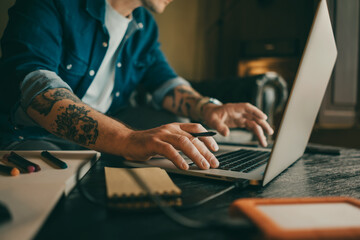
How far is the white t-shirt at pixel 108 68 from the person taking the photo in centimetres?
103

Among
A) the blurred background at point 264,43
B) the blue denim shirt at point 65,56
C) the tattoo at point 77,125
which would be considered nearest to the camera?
the tattoo at point 77,125

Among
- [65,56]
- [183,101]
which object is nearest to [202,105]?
[183,101]

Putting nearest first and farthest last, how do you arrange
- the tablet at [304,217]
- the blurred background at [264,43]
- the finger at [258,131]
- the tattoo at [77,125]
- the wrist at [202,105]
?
the tablet at [304,217]
the tattoo at [77,125]
the finger at [258,131]
the wrist at [202,105]
the blurred background at [264,43]

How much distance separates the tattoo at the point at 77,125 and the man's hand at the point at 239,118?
42cm

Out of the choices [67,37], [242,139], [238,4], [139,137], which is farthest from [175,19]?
[139,137]

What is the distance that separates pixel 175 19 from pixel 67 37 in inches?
77.1

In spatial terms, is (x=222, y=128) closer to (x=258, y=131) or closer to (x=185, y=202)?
(x=258, y=131)

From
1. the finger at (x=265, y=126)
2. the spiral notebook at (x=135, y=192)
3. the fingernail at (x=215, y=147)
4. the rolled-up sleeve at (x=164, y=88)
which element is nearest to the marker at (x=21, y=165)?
the spiral notebook at (x=135, y=192)

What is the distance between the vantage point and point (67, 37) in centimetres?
90

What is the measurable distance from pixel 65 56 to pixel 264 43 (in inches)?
95.1

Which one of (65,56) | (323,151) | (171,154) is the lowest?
(323,151)

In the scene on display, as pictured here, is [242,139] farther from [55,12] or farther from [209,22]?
[209,22]

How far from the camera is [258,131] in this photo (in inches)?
32.6

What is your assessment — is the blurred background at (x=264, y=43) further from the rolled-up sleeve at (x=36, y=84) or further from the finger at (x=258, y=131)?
the rolled-up sleeve at (x=36, y=84)
